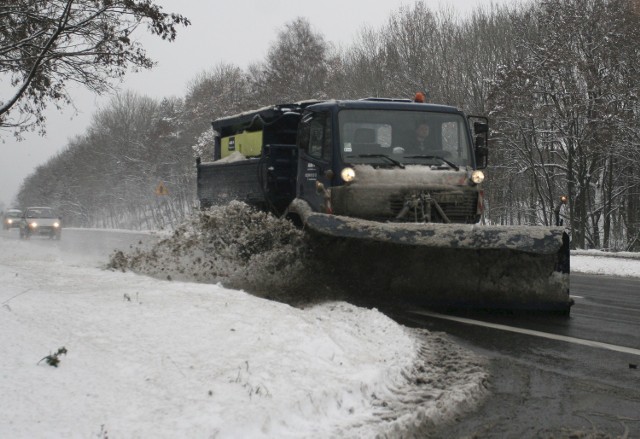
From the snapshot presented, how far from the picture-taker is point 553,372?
4680 millimetres

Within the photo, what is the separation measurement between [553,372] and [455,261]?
2.65m

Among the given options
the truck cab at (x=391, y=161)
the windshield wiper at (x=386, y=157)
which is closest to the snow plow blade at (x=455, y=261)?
the truck cab at (x=391, y=161)

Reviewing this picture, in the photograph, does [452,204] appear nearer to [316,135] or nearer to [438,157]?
[438,157]

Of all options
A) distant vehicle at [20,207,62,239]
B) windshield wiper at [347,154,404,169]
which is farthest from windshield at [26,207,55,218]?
windshield wiper at [347,154,404,169]

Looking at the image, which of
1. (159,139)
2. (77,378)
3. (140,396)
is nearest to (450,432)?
(140,396)

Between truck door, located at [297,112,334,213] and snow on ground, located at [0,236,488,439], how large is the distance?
2.61 meters

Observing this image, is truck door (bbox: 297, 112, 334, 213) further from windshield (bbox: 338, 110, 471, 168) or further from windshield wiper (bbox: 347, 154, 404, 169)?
windshield wiper (bbox: 347, 154, 404, 169)

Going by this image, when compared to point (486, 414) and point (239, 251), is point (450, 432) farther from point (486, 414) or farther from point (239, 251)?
point (239, 251)

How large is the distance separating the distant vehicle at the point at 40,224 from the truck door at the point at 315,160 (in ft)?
75.3

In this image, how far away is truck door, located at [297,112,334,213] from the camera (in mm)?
8242

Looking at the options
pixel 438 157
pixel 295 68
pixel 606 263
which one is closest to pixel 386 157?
pixel 438 157

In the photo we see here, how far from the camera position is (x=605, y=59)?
23.1m

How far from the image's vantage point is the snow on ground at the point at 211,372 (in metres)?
3.25

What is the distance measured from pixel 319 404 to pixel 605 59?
2300 centimetres
